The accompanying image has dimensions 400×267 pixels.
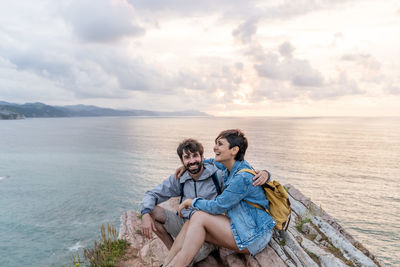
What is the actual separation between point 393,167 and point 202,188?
56285mm

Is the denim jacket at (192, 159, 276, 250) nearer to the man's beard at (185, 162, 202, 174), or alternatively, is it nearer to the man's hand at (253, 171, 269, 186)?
the man's hand at (253, 171, 269, 186)

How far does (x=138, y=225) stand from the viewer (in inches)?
360

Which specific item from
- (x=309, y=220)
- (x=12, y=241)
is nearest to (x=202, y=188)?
(x=309, y=220)

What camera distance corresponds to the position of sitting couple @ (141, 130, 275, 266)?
4.95 meters

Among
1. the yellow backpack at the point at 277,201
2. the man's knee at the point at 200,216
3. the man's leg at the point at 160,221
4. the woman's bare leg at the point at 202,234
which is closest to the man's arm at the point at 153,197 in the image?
the man's leg at the point at 160,221

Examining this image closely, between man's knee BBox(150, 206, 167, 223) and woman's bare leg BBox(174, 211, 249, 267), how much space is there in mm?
1232

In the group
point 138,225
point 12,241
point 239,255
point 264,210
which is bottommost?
point 12,241

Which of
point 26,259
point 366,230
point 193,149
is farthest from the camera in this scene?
point 366,230

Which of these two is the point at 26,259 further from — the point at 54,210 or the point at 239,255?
the point at 239,255

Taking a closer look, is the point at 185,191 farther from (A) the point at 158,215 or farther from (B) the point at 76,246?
(B) the point at 76,246

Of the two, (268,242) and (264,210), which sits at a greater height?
(264,210)

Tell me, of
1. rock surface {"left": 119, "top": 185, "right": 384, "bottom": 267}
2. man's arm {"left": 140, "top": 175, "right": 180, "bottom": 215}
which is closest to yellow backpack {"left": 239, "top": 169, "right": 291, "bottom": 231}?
rock surface {"left": 119, "top": 185, "right": 384, "bottom": 267}

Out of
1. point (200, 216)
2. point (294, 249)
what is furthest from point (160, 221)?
point (294, 249)

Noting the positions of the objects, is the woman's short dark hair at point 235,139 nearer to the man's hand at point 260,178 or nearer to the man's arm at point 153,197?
the man's hand at point 260,178
